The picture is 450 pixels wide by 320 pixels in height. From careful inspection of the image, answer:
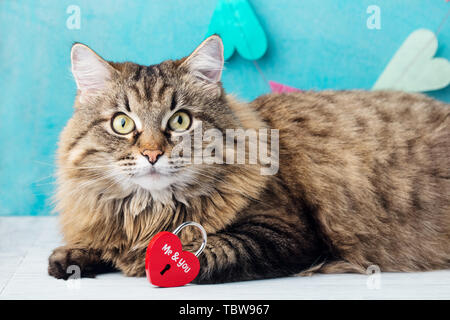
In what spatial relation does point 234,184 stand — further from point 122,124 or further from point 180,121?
point 122,124

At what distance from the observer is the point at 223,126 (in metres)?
1.72

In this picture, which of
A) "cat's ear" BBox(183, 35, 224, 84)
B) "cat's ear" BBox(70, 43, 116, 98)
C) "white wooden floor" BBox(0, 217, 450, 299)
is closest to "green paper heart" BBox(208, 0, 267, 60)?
"cat's ear" BBox(183, 35, 224, 84)

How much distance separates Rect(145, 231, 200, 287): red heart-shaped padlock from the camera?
144cm

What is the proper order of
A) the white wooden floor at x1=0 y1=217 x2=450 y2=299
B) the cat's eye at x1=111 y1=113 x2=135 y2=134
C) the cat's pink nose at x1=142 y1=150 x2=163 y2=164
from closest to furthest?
the white wooden floor at x1=0 y1=217 x2=450 y2=299
the cat's pink nose at x1=142 y1=150 x2=163 y2=164
the cat's eye at x1=111 y1=113 x2=135 y2=134

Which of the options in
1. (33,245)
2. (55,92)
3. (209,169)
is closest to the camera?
(209,169)

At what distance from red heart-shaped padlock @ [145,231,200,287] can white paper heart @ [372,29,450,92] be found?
1.85m

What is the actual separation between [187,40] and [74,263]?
1.67m

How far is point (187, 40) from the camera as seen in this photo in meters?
2.95

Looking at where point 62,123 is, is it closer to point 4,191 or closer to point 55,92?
point 55,92

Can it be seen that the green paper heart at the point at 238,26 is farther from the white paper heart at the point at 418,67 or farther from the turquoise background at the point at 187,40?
the white paper heart at the point at 418,67

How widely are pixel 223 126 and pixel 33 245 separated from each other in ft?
3.83

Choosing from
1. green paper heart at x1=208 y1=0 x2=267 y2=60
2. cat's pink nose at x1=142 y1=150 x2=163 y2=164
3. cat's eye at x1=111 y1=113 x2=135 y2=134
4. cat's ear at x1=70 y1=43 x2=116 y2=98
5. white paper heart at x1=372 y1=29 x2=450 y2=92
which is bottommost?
cat's pink nose at x1=142 y1=150 x2=163 y2=164

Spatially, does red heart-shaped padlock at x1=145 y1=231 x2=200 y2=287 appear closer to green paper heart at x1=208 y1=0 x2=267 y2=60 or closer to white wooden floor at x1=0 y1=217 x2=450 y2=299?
white wooden floor at x1=0 y1=217 x2=450 y2=299

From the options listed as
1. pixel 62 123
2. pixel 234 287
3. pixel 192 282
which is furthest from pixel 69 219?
pixel 62 123
